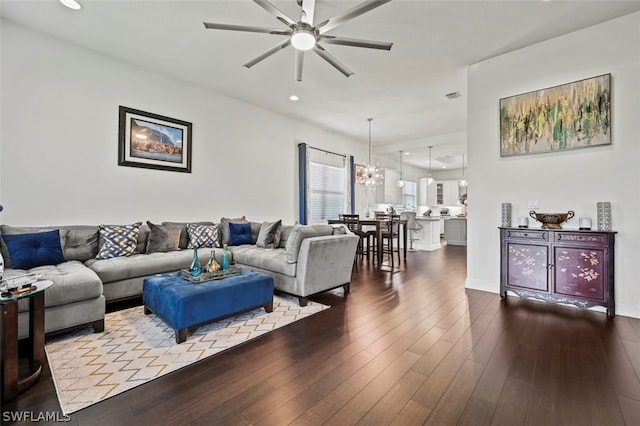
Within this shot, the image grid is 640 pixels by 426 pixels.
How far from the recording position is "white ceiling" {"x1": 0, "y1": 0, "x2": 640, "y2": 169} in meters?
2.82

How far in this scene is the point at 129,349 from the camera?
7.32 ft

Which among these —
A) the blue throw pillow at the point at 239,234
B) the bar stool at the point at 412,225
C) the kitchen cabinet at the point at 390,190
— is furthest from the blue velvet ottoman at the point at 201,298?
the kitchen cabinet at the point at 390,190

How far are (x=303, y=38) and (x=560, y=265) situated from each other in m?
3.63

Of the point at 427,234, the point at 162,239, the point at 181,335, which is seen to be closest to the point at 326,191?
the point at 427,234

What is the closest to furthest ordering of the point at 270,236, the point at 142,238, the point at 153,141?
the point at 142,238, the point at 153,141, the point at 270,236

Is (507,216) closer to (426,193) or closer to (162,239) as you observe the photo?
(162,239)

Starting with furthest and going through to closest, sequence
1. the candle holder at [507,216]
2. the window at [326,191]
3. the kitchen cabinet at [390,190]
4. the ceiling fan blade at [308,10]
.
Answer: the kitchen cabinet at [390,190]
the window at [326,191]
the candle holder at [507,216]
the ceiling fan blade at [308,10]

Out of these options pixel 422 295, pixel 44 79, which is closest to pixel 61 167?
pixel 44 79

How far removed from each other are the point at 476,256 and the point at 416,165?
822 centimetres

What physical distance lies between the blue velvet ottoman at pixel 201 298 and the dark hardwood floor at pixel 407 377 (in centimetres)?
43

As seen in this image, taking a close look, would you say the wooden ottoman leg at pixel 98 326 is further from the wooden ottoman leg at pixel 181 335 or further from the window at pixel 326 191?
the window at pixel 326 191

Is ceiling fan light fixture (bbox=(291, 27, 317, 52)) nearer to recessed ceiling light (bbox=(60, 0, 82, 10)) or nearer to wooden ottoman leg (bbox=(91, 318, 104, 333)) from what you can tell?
recessed ceiling light (bbox=(60, 0, 82, 10))

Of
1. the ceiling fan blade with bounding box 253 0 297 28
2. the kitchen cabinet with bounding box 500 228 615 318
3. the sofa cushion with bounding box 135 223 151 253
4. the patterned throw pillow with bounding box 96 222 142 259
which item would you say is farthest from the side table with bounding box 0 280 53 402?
the kitchen cabinet with bounding box 500 228 615 318

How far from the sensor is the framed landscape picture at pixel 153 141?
392cm
